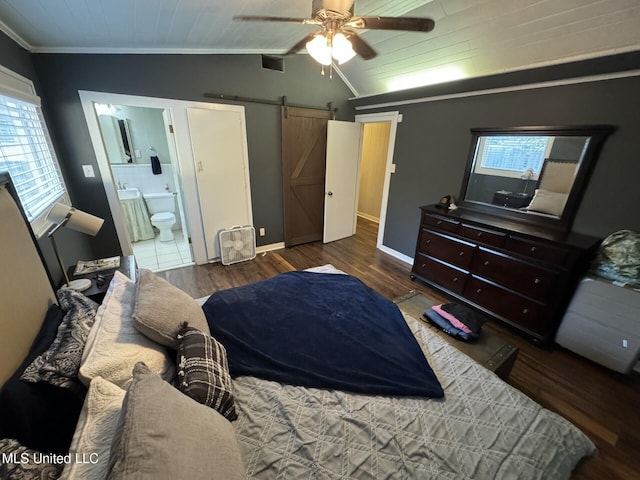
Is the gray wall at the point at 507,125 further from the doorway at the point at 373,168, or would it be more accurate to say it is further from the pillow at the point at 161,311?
the pillow at the point at 161,311

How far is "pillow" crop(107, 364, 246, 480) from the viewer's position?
0.60m

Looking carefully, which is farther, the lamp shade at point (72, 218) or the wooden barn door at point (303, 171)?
the wooden barn door at point (303, 171)

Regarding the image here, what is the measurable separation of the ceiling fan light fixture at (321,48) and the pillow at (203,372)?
1678 mm

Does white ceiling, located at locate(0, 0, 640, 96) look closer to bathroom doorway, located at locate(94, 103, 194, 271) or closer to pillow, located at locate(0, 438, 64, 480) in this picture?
bathroom doorway, located at locate(94, 103, 194, 271)

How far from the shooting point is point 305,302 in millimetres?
1736

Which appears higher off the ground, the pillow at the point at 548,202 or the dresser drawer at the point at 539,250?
the pillow at the point at 548,202

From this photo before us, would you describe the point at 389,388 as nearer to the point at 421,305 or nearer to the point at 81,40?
the point at 421,305

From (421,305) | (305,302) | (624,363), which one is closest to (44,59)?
(305,302)

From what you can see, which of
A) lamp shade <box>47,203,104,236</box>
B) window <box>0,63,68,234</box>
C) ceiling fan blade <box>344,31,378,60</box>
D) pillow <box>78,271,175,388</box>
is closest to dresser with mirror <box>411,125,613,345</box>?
ceiling fan blade <box>344,31,378,60</box>

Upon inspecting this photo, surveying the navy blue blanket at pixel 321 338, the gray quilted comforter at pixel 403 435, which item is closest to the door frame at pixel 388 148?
the navy blue blanket at pixel 321 338

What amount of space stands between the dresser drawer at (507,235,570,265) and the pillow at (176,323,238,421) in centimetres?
245

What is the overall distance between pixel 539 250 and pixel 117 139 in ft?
19.0

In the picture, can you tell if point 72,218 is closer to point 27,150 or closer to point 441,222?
point 27,150

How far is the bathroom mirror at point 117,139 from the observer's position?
4.03m
